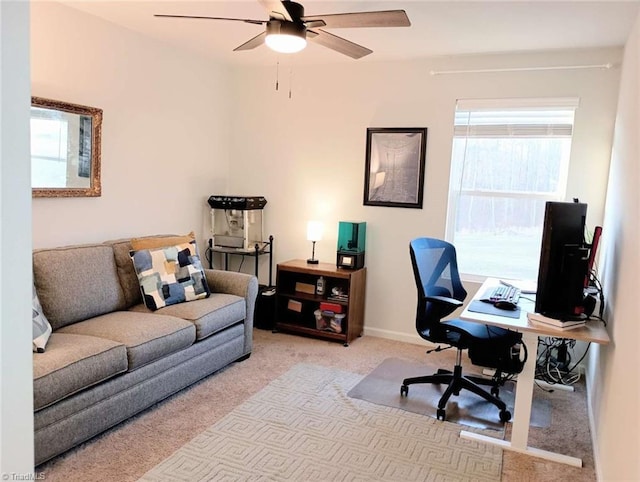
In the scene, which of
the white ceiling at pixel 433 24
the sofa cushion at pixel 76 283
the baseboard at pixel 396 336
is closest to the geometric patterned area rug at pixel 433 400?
the baseboard at pixel 396 336

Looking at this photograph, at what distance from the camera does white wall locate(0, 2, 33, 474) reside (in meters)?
0.85

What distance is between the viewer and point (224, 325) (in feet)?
11.2

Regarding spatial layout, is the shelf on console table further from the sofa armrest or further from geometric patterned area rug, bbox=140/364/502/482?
geometric patterned area rug, bbox=140/364/502/482

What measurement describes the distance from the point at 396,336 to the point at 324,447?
6.41 ft

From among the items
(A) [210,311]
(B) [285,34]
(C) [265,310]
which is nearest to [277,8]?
(B) [285,34]

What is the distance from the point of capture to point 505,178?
4016 millimetres

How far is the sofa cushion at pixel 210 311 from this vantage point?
10.4 feet

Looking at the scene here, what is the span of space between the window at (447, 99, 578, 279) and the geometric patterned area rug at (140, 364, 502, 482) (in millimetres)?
1704

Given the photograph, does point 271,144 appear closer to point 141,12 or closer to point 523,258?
point 141,12

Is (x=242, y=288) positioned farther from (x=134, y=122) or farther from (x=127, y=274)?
(x=134, y=122)

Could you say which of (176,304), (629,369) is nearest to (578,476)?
(629,369)

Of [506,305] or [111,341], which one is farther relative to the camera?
[506,305]

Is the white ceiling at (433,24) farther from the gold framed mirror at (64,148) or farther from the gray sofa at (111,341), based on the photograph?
the gray sofa at (111,341)

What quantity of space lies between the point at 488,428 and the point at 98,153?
311 centimetres
